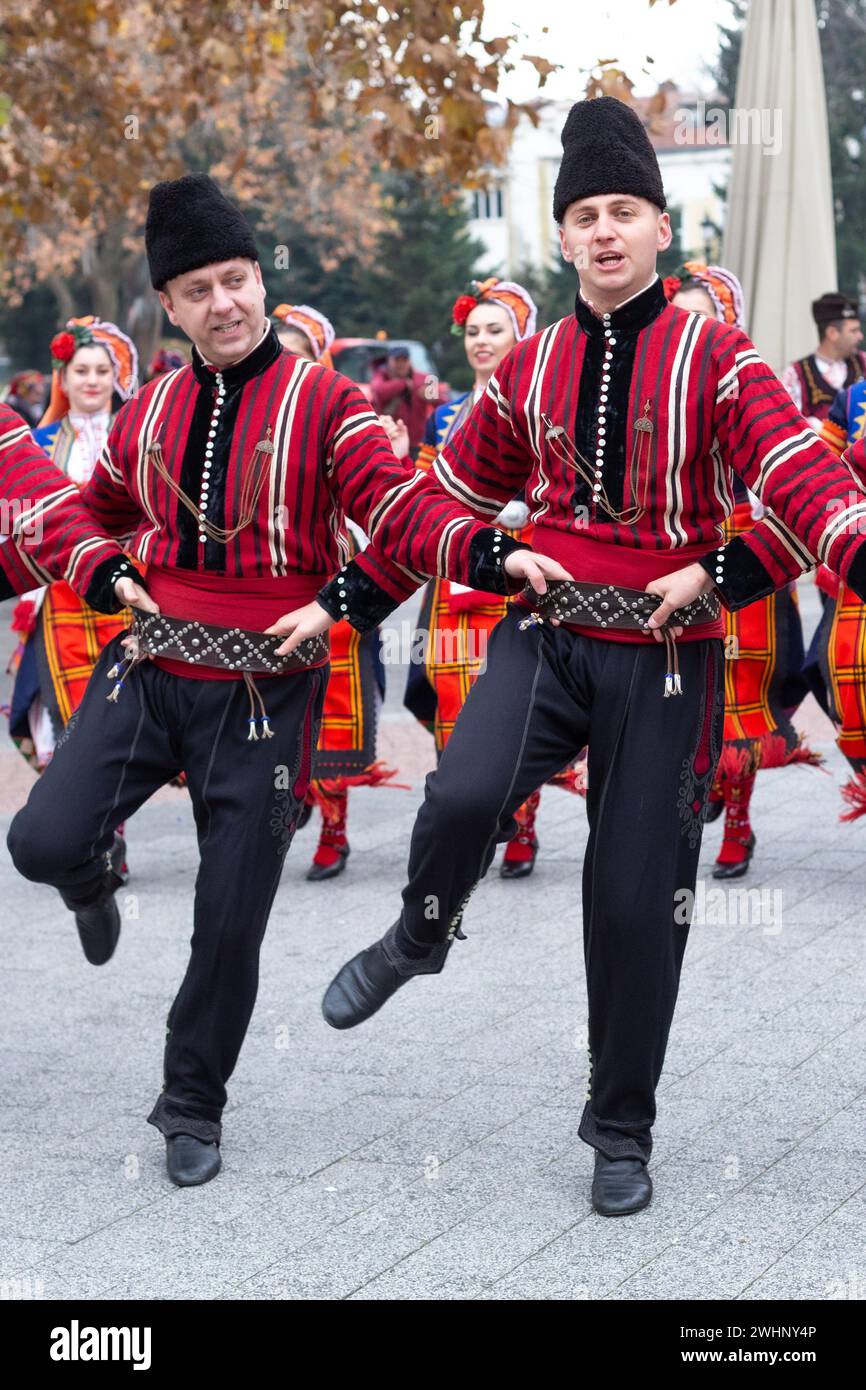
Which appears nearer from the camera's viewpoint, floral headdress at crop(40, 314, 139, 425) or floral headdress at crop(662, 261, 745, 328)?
floral headdress at crop(662, 261, 745, 328)

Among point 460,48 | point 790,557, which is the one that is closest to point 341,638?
point 790,557

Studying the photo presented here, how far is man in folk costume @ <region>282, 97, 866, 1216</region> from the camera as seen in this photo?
3723 millimetres

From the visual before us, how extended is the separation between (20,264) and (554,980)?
1189 inches

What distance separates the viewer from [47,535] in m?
4.28

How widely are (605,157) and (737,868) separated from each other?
11.7 ft

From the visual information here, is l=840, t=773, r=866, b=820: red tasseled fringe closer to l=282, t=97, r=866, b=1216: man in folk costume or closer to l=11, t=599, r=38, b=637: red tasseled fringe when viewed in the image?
l=282, t=97, r=866, b=1216: man in folk costume

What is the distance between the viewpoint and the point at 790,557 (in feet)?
12.2

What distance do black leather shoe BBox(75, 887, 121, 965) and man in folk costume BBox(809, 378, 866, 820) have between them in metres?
2.49

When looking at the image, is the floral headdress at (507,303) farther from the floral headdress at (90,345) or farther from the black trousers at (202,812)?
the black trousers at (202,812)

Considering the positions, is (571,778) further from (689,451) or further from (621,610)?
(689,451)

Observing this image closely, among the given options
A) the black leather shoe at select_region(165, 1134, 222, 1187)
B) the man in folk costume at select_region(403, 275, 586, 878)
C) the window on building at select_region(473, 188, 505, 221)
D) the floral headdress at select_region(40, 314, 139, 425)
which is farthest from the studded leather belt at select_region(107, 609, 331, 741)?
the window on building at select_region(473, 188, 505, 221)

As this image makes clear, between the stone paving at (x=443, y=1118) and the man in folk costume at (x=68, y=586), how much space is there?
2.49ft

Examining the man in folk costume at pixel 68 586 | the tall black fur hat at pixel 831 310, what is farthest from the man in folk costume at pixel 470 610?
the tall black fur hat at pixel 831 310

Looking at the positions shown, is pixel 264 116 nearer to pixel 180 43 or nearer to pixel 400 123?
pixel 180 43
